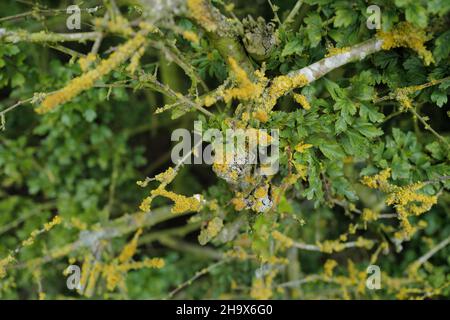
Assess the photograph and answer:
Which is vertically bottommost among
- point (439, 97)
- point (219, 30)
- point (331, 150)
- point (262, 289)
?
point (262, 289)

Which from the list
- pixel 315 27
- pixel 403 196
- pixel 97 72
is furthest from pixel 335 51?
pixel 97 72

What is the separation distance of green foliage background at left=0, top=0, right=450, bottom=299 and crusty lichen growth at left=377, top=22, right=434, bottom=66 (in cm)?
3

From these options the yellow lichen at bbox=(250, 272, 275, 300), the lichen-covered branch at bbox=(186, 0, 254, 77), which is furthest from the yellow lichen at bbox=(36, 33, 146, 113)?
the yellow lichen at bbox=(250, 272, 275, 300)

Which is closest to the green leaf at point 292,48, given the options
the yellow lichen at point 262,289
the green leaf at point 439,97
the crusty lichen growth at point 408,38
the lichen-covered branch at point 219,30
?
the lichen-covered branch at point 219,30

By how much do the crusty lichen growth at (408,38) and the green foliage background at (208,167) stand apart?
0.03 metres

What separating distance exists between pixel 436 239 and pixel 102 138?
64.7 inches

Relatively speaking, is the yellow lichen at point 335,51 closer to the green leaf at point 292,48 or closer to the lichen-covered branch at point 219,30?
the green leaf at point 292,48

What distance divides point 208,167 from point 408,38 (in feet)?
5.73

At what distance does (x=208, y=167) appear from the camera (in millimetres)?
2936

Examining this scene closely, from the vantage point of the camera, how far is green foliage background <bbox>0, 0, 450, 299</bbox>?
4.73ft

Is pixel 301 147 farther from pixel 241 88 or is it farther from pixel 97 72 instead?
pixel 97 72

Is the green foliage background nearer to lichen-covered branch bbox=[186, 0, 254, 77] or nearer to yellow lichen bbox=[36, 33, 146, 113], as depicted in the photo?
lichen-covered branch bbox=[186, 0, 254, 77]

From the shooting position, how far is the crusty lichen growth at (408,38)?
1.32m

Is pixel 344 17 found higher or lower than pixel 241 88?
higher
